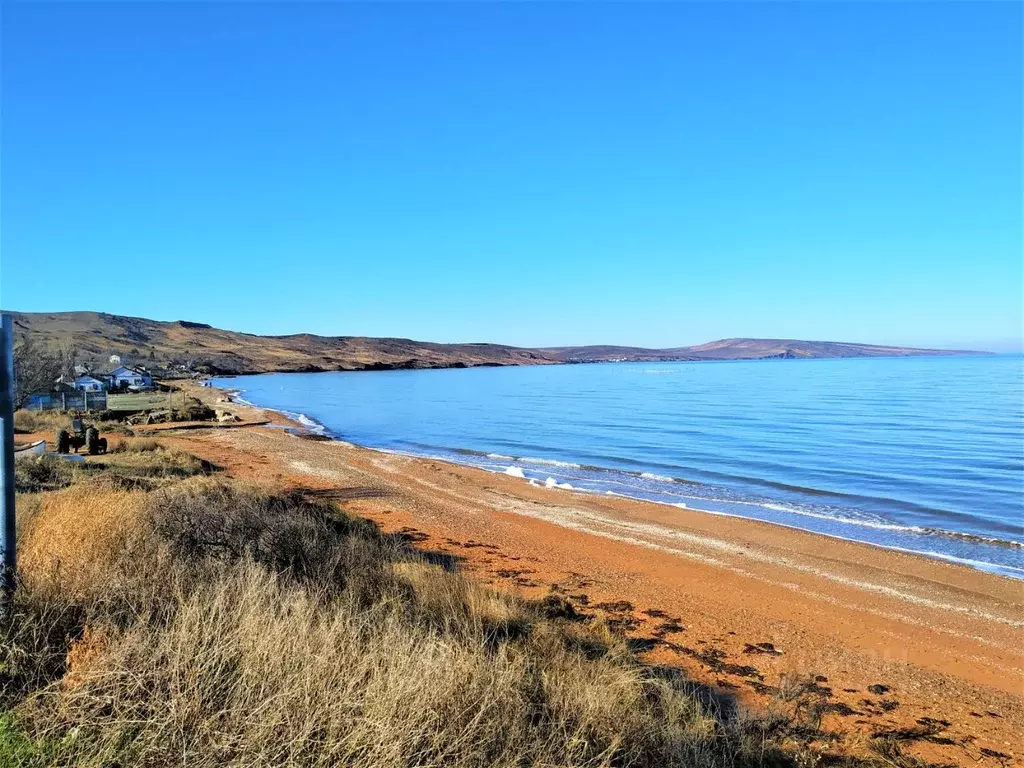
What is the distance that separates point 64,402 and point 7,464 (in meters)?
37.1

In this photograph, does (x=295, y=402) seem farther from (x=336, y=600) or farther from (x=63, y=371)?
(x=336, y=600)

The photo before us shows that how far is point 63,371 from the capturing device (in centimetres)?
5112

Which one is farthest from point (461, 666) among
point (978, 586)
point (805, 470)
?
point (805, 470)

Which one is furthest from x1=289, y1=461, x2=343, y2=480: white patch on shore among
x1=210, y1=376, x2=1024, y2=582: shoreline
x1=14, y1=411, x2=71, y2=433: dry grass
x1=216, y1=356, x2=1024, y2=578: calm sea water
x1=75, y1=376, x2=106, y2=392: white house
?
x1=75, y1=376, x2=106, y2=392: white house

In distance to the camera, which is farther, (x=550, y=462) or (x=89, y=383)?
(x=89, y=383)

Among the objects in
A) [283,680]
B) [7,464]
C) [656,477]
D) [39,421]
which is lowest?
[656,477]

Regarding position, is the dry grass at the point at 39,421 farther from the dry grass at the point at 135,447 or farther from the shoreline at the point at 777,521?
the shoreline at the point at 777,521

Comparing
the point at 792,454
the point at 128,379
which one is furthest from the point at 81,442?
the point at 128,379

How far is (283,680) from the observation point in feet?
11.3

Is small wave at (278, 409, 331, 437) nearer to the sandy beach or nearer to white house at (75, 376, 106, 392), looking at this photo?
white house at (75, 376, 106, 392)

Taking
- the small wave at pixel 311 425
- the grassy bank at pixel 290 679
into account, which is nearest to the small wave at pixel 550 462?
the small wave at pixel 311 425

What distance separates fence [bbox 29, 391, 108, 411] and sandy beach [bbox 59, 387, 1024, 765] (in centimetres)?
1993

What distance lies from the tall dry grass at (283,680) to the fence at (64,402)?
1268 inches

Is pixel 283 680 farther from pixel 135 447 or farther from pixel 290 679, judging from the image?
pixel 135 447
